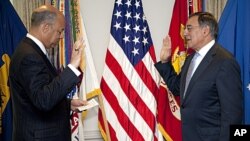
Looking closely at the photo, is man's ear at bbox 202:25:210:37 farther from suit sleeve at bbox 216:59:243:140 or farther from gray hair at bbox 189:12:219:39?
suit sleeve at bbox 216:59:243:140

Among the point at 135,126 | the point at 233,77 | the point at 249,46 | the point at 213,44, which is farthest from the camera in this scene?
the point at 135,126

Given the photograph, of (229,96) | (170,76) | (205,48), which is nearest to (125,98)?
(170,76)

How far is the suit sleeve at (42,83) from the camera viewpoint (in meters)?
1.54

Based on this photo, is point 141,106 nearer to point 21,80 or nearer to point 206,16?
point 206,16

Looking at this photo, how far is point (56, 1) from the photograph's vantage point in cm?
289

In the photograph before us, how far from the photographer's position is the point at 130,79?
3.04 metres

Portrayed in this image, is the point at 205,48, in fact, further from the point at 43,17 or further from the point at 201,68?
the point at 43,17

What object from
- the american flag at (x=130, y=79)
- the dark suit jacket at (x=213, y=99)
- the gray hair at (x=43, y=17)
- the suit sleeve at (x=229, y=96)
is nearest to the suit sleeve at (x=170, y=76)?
the dark suit jacket at (x=213, y=99)

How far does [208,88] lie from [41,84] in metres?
0.98

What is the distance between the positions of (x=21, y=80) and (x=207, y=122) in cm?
111

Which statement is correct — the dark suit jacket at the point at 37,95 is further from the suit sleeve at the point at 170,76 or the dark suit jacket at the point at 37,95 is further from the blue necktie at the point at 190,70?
the suit sleeve at the point at 170,76

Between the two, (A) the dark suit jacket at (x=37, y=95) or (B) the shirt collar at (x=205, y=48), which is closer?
(A) the dark suit jacket at (x=37, y=95)

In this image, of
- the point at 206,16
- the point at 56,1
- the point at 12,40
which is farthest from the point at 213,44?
the point at 12,40

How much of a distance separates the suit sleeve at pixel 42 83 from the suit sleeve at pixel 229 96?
2.80ft
